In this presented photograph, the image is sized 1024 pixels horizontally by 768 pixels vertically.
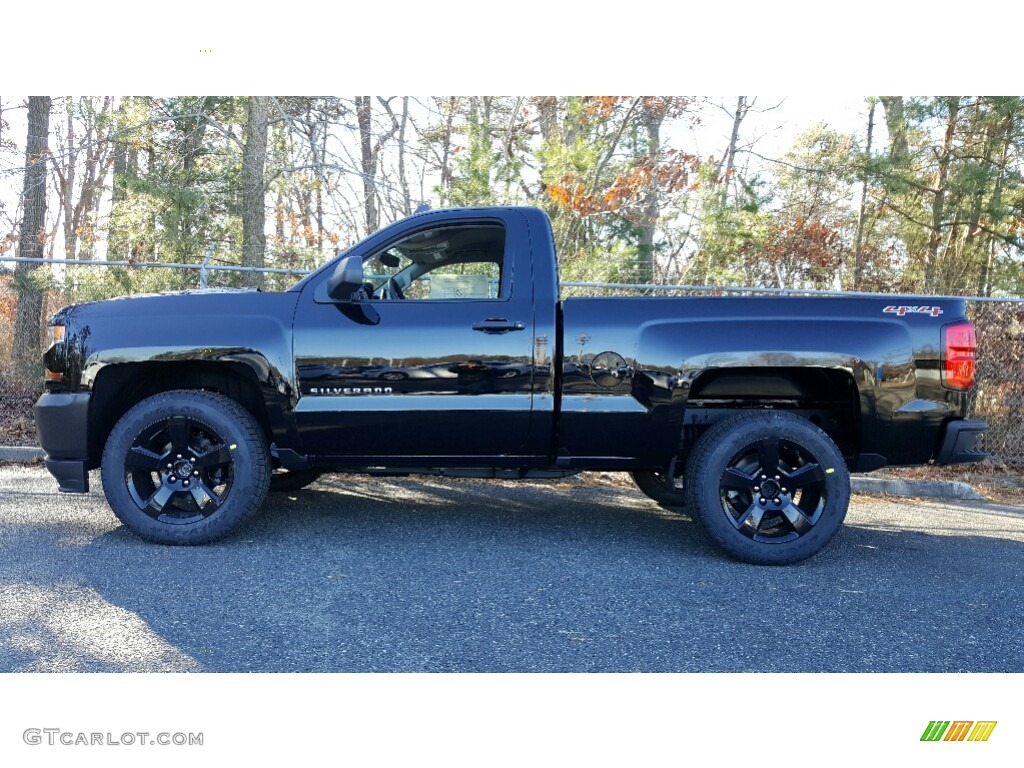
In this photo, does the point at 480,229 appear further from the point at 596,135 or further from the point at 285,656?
the point at 596,135

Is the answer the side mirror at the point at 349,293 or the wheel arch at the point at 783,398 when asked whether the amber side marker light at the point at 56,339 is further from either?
the wheel arch at the point at 783,398

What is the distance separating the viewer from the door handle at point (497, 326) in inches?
167

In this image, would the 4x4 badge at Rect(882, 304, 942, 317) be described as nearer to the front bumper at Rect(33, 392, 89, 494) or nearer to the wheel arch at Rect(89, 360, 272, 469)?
the wheel arch at Rect(89, 360, 272, 469)

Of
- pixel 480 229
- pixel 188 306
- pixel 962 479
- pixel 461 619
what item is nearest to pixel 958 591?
pixel 461 619

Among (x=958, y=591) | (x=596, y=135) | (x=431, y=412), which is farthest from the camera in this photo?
(x=596, y=135)

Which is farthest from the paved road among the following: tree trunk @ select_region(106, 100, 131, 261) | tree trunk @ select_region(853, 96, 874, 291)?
tree trunk @ select_region(853, 96, 874, 291)

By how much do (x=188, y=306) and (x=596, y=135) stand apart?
25.0 ft

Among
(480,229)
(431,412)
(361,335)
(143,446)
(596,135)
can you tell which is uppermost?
(596,135)

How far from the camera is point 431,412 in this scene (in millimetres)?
4281

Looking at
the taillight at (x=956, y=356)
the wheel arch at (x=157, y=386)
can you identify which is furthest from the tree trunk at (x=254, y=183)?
the taillight at (x=956, y=356)

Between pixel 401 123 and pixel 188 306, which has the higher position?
pixel 401 123

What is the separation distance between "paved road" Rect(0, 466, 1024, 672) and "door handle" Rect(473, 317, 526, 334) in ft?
4.14
